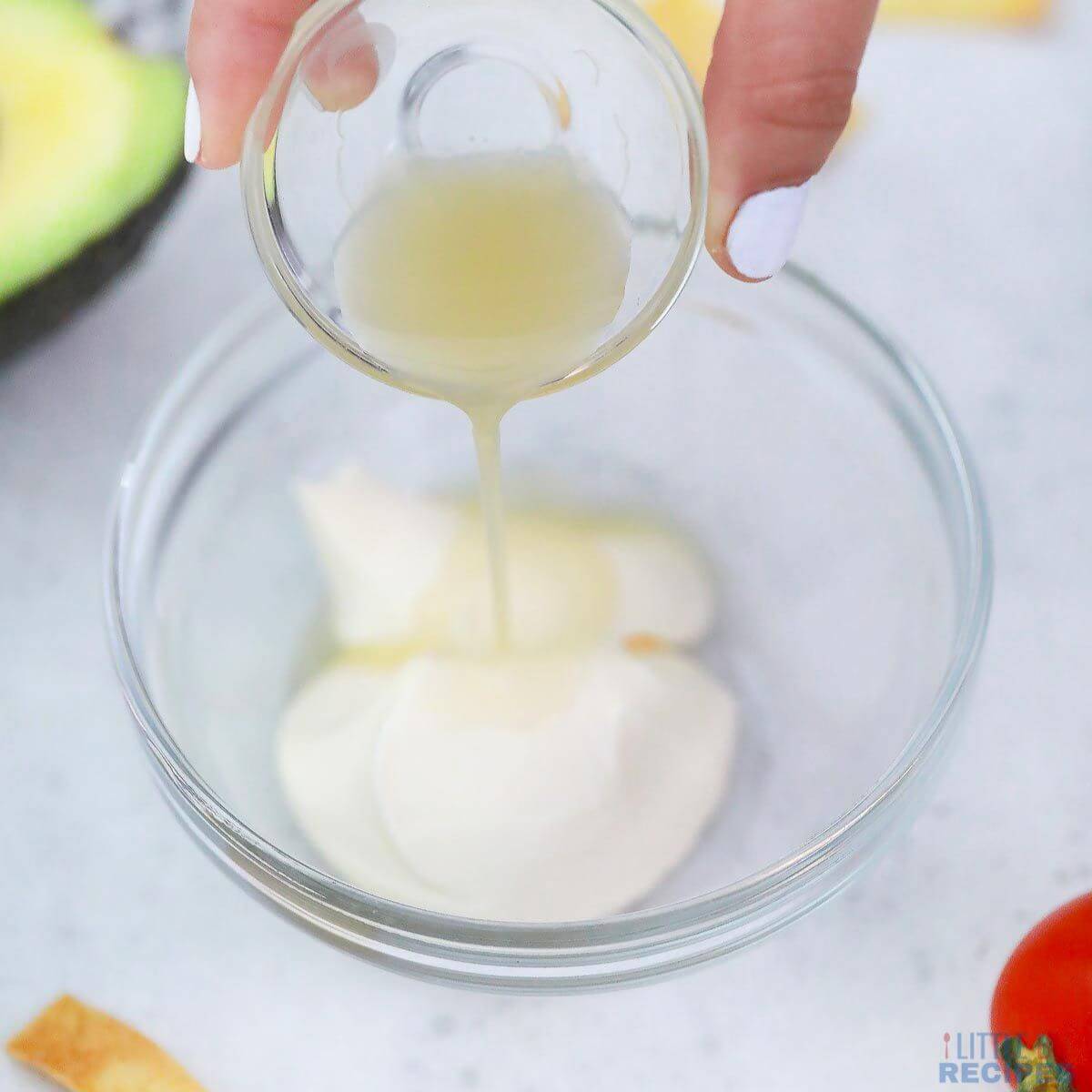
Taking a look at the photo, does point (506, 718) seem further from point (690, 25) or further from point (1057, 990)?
point (690, 25)

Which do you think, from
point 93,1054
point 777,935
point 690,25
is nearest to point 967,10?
point 690,25

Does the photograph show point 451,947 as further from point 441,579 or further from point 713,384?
point 713,384

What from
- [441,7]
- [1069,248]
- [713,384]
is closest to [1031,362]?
[1069,248]

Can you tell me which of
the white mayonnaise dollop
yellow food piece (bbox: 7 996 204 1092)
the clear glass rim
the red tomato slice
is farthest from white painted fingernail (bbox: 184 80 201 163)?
the red tomato slice

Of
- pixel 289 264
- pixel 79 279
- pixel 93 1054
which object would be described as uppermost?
pixel 289 264

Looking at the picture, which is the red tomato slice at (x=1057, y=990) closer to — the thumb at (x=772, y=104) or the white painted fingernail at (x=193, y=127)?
the thumb at (x=772, y=104)

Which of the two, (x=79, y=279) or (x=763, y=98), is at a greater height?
(x=763, y=98)
